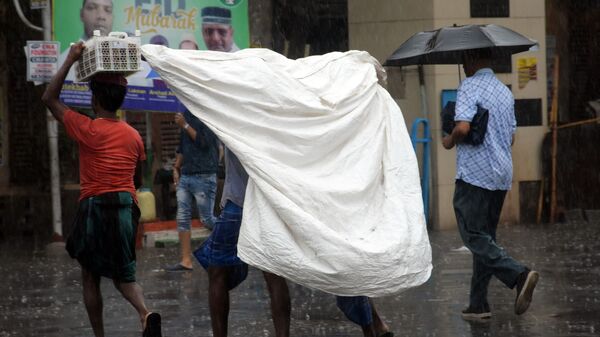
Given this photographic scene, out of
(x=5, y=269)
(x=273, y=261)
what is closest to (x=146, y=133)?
(x=5, y=269)

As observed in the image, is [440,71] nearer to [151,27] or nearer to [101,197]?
[151,27]

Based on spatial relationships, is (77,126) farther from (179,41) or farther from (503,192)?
(179,41)

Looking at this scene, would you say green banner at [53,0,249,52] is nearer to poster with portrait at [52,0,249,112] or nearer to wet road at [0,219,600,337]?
poster with portrait at [52,0,249,112]

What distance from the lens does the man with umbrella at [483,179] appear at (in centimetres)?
838

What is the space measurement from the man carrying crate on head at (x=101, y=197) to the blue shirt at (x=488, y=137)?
2.49 m

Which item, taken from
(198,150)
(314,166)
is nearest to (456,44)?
(314,166)

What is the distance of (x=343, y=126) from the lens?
6918 mm

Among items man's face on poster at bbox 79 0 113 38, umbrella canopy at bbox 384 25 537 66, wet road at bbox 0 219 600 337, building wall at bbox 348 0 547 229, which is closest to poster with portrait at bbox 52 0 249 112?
man's face on poster at bbox 79 0 113 38

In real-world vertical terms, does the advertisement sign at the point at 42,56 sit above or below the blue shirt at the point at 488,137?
above

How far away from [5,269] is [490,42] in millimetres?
6505

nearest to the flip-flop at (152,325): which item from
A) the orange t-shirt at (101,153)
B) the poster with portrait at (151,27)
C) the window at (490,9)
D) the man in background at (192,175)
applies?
the orange t-shirt at (101,153)

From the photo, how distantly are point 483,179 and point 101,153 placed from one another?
109 inches

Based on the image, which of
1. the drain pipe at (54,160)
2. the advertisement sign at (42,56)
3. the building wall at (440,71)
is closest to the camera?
the advertisement sign at (42,56)

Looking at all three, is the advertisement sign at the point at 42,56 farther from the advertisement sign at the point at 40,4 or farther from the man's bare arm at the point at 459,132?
the man's bare arm at the point at 459,132
